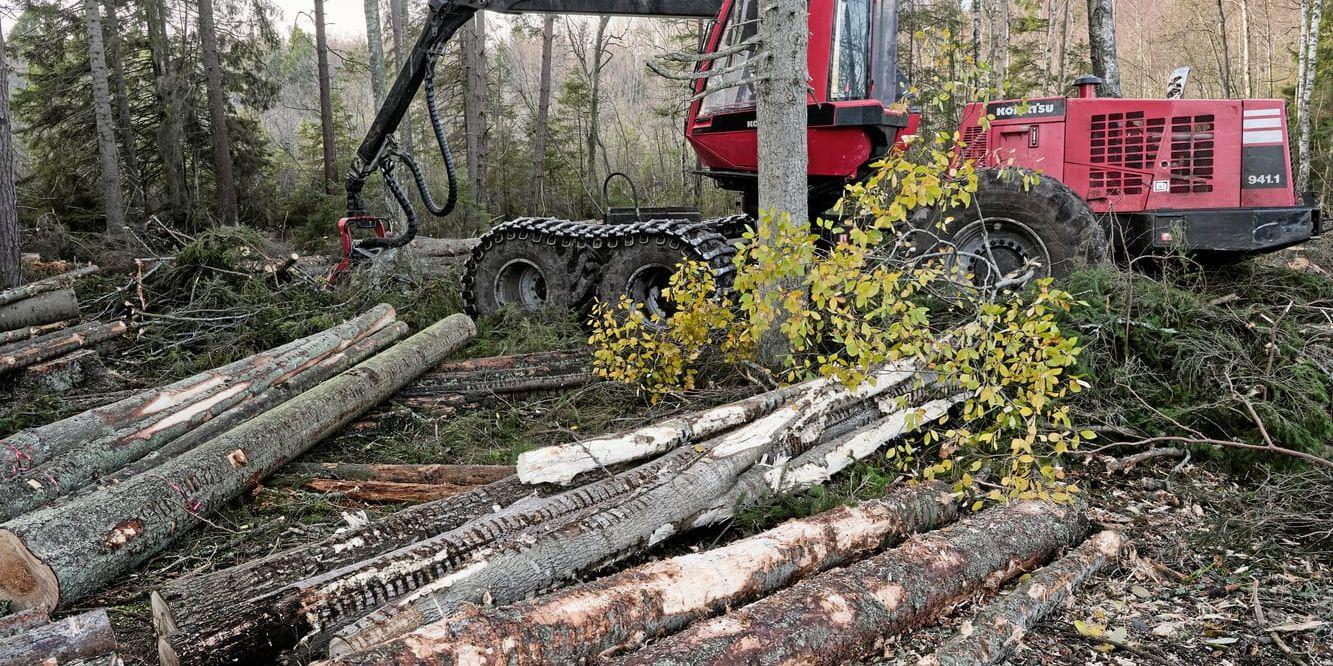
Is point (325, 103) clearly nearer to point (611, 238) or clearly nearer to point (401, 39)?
point (401, 39)

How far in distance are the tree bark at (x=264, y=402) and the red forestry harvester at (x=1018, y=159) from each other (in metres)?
1.96

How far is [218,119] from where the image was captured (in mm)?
15359

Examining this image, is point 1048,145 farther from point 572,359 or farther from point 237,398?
point 237,398

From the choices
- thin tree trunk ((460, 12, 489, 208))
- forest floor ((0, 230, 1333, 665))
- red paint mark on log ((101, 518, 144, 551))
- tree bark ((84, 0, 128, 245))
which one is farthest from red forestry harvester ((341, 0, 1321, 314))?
thin tree trunk ((460, 12, 489, 208))

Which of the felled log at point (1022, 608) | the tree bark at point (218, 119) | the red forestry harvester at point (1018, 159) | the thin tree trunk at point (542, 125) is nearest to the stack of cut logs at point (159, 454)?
the red forestry harvester at point (1018, 159)

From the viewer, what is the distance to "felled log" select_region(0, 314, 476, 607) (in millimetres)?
3264

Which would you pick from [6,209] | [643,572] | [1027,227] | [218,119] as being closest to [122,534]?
[643,572]

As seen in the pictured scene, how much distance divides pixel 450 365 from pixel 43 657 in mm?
4341

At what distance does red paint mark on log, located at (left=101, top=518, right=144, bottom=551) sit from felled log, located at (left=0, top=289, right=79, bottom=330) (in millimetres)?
4904

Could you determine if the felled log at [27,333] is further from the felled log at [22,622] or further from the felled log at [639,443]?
the felled log at [639,443]

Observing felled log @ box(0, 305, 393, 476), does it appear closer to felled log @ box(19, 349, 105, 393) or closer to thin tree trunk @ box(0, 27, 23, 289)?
felled log @ box(19, 349, 105, 393)

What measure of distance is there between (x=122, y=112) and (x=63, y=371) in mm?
12256

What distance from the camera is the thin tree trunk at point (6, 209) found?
8570 mm

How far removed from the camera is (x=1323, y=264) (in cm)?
868
